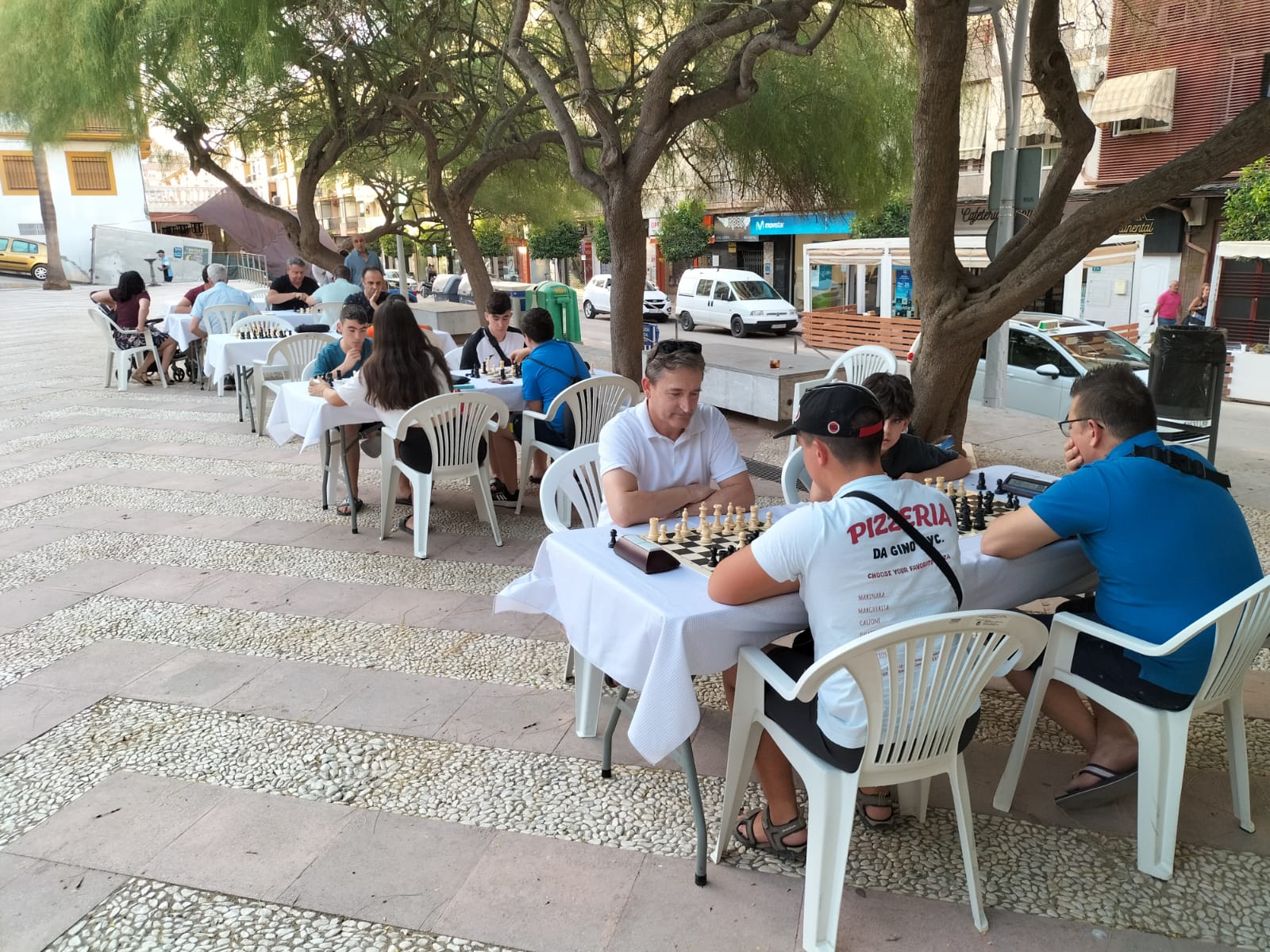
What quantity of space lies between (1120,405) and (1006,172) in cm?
614

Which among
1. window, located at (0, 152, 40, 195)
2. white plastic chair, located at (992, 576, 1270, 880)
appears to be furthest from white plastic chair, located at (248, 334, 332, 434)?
window, located at (0, 152, 40, 195)

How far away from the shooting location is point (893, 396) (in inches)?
145

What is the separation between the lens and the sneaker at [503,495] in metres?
6.64

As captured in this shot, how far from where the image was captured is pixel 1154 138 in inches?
793

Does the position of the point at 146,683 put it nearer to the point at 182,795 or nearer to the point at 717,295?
the point at 182,795

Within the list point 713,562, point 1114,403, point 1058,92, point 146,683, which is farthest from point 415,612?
point 1058,92

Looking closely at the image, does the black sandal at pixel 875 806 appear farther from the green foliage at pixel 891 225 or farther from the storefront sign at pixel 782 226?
the storefront sign at pixel 782 226

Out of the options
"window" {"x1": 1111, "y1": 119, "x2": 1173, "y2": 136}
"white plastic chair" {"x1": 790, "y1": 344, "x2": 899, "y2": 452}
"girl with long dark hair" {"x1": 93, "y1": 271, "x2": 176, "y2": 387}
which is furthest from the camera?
"window" {"x1": 1111, "y1": 119, "x2": 1173, "y2": 136}

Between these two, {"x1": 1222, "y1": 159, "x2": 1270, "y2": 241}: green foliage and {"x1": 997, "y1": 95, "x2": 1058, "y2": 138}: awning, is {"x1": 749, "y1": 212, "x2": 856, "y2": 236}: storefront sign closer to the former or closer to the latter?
{"x1": 997, "y1": 95, "x2": 1058, "y2": 138}: awning

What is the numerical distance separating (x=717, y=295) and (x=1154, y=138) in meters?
10.4

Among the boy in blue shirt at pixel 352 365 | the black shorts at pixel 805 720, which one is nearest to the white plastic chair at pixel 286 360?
the boy in blue shirt at pixel 352 365

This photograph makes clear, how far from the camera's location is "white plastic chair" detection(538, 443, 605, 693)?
147 inches

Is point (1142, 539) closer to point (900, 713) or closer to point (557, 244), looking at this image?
point (900, 713)

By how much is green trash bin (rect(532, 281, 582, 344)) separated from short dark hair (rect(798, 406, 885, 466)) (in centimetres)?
1359
